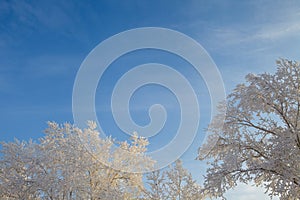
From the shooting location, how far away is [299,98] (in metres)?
11.9

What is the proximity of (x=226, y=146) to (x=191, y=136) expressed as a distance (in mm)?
2349

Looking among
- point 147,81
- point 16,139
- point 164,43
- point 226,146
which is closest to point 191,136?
point 226,146

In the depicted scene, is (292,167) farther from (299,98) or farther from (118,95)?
(118,95)

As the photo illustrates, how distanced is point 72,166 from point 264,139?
9.56m

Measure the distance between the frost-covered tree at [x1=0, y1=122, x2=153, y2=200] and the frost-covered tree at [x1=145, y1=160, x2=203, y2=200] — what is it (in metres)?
1.17

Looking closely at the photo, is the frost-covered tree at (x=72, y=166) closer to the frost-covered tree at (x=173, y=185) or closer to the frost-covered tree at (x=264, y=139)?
the frost-covered tree at (x=173, y=185)

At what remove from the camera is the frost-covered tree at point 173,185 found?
1621cm

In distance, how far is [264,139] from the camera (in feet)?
42.8

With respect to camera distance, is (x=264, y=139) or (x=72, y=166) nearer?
(x=264, y=139)

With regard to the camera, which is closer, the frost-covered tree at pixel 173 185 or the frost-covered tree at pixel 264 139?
the frost-covered tree at pixel 264 139

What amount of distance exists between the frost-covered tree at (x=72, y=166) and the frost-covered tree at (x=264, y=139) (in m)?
6.11

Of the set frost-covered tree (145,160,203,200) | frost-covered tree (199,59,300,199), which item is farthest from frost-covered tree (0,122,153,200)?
frost-covered tree (199,59,300,199)

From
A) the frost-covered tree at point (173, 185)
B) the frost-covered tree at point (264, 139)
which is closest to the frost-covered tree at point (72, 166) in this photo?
the frost-covered tree at point (173, 185)

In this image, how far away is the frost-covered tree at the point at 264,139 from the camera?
11.0m
